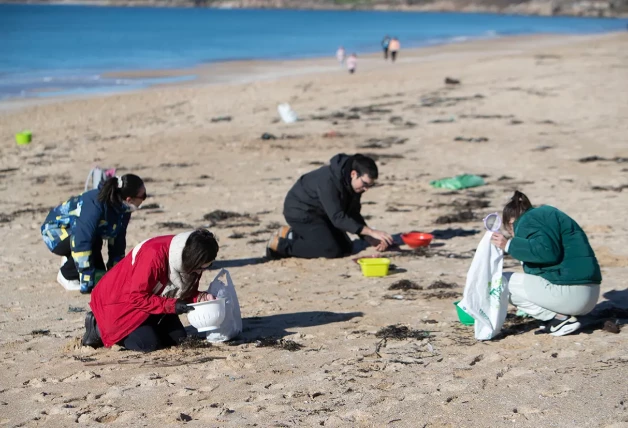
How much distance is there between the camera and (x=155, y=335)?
5.64m

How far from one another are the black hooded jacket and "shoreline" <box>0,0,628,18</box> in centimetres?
11707

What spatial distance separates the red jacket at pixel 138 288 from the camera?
534cm

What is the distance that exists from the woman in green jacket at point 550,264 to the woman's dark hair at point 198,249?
1.82m

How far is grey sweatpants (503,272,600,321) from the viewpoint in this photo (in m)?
5.64

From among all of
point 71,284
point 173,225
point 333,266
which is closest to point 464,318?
point 333,266

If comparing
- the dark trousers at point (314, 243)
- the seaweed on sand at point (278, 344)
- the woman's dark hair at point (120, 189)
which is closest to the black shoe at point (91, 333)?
the seaweed on sand at point (278, 344)

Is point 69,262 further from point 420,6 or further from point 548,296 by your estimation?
point 420,6

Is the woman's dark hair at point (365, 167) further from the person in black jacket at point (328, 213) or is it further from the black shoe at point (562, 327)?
the black shoe at point (562, 327)

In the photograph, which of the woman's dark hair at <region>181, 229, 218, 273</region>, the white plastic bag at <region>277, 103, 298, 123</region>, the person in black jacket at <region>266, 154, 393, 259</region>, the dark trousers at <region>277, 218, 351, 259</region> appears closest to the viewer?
the woman's dark hair at <region>181, 229, 218, 273</region>

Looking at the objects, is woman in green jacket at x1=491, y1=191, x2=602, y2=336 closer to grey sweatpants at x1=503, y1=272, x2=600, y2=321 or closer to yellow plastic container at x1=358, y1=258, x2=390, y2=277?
grey sweatpants at x1=503, y1=272, x2=600, y2=321

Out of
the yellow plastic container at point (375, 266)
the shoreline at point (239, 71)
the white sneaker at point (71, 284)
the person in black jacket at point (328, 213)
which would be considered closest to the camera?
the white sneaker at point (71, 284)

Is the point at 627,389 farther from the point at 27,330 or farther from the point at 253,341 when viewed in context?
the point at 27,330

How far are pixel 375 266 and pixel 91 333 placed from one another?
8.91 ft

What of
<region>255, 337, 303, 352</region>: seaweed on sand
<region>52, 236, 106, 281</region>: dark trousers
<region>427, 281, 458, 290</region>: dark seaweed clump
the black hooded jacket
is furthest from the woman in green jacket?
<region>52, 236, 106, 281</region>: dark trousers
